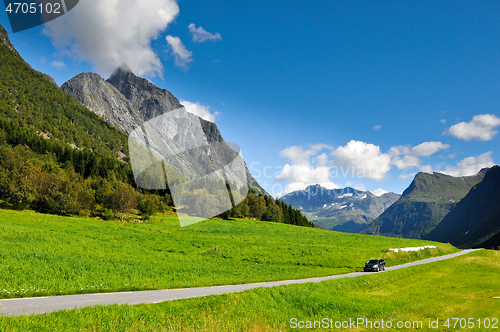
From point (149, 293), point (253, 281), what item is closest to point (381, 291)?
point (253, 281)

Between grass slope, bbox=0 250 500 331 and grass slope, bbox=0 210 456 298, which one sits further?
grass slope, bbox=0 210 456 298

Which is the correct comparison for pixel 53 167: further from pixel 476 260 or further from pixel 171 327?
pixel 476 260

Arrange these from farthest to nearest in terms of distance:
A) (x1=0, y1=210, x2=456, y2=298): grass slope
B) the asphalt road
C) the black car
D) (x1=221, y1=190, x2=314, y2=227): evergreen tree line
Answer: (x1=221, y1=190, x2=314, y2=227): evergreen tree line, the black car, (x1=0, y1=210, x2=456, y2=298): grass slope, the asphalt road

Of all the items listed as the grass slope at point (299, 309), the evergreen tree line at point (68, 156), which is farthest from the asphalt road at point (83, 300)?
the evergreen tree line at point (68, 156)

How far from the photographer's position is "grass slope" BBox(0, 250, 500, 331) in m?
11.2

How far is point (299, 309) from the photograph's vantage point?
17484mm

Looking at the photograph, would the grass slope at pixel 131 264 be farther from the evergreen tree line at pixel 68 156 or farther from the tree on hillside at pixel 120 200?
the evergreen tree line at pixel 68 156

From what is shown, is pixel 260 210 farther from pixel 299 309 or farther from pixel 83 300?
pixel 83 300

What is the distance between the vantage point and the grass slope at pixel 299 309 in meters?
11.2

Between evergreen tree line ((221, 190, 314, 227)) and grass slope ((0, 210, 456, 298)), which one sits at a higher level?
evergreen tree line ((221, 190, 314, 227))

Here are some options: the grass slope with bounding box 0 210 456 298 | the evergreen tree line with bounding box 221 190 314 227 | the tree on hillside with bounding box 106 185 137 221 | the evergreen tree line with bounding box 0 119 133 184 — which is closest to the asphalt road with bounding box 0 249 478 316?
the grass slope with bounding box 0 210 456 298

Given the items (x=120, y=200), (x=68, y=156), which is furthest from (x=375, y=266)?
(x=68, y=156)

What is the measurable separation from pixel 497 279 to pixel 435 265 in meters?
9.55

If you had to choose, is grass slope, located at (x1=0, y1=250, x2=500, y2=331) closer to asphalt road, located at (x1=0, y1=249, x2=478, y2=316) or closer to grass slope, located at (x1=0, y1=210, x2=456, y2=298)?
asphalt road, located at (x1=0, y1=249, x2=478, y2=316)
